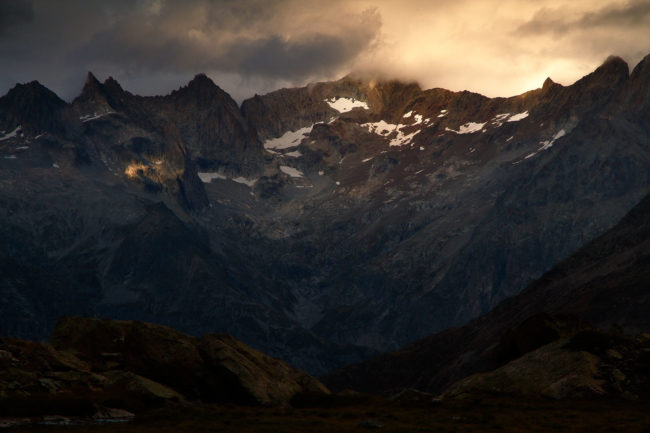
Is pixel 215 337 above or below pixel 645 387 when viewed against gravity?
above

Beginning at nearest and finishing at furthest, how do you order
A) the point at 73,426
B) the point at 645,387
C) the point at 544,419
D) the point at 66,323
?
the point at 73,426 → the point at 544,419 → the point at 645,387 → the point at 66,323

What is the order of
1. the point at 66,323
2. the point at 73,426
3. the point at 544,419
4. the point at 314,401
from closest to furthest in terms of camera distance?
the point at 73,426
the point at 544,419
the point at 314,401
the point at 66,323

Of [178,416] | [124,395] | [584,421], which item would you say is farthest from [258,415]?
[584,421]

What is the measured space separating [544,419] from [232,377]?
28410mm

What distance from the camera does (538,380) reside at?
2813 inches

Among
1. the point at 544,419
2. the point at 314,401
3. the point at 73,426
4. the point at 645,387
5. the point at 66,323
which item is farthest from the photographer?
the point at 66,323

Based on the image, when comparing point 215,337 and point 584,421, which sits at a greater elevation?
point 215,337

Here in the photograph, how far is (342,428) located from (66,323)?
1367 inches

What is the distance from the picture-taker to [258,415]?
59.4m

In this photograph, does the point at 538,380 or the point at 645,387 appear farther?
the point at 538,380

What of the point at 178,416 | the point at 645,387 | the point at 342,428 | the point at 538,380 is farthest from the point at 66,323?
→ the point at 645,387

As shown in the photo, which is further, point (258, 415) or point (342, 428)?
point (258, 415)

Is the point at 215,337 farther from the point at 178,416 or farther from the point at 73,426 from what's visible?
the point at 73,426

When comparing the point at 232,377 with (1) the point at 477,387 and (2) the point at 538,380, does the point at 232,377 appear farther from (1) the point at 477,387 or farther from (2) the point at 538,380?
(2) the point at 538,380
